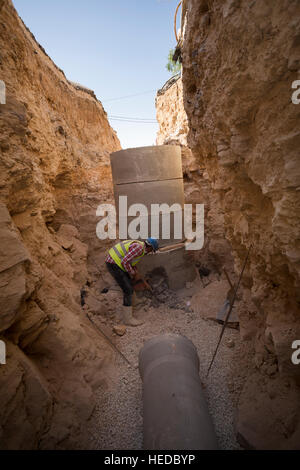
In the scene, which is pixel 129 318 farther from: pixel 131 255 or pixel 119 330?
pixel 131 255

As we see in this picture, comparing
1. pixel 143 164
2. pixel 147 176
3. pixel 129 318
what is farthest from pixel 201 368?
pixel 143 164

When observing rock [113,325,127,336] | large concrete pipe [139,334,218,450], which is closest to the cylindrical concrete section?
rock [113,325,127,336]

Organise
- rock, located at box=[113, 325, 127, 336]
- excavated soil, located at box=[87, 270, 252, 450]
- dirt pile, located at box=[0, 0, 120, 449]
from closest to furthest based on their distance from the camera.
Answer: dirt pile, located at box=[0, 0, 120, 449] < excavated soil, located at box=[87, 270, 252, 450] < rock, located at box=[113, 325, 127, 336]

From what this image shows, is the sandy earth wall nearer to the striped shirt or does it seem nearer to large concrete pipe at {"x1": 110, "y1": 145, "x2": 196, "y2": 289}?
the striped shirt

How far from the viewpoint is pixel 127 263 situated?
14.3 ft

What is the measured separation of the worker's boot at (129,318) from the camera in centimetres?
430

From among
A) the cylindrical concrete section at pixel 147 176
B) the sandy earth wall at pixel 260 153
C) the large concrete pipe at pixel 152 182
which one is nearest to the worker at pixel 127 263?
the large concrete pipe at pixel 152 182

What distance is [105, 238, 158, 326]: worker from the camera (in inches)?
171

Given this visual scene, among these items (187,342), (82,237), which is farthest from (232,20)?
(82,237)

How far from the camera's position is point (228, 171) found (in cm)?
250

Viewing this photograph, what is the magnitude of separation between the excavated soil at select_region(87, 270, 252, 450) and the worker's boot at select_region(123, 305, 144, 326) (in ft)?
0.32

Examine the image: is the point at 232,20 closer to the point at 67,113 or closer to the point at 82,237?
the point at 82,237

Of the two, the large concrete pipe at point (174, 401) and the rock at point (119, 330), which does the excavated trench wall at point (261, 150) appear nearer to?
the large concrete pipe at point (174, 401)

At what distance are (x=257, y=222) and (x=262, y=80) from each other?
126 centimetres
